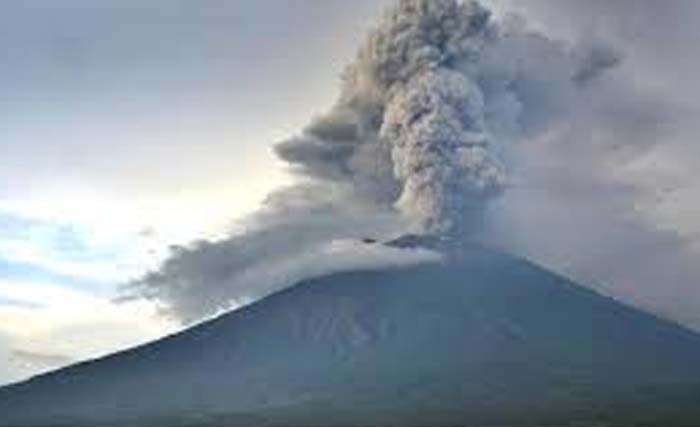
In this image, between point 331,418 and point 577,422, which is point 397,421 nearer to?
point 331,418

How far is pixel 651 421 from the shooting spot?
591 ft

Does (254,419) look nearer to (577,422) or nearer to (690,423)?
(577,422)

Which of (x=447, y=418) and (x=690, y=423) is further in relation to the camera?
(x=447, y=418)

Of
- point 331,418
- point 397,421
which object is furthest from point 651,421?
point 331,418

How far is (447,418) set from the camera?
191 m

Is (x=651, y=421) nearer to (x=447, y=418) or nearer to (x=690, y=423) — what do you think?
(x=690, y=423)

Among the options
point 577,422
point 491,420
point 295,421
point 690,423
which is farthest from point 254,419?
point 690,423

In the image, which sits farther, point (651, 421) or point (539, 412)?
point (539, 412)

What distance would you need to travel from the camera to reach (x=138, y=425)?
19975 centimetres

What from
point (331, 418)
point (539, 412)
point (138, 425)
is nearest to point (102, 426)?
point (138, 425)

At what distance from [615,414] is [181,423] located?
6852cm

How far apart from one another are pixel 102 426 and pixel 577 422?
249 ft

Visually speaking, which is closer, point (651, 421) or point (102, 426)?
point (651, 421)

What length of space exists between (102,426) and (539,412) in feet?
231
